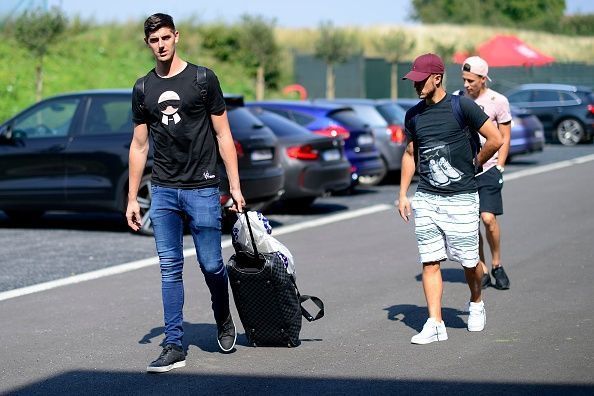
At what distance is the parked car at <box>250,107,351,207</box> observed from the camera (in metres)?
16.6

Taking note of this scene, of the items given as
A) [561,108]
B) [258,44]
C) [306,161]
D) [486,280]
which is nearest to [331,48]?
[258,44]

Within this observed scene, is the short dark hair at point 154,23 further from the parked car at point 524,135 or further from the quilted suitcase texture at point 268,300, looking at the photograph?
the parked car at point 524,135

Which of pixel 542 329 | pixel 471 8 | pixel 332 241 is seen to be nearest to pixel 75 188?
pixel 332 241

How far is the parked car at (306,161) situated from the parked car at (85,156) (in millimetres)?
1265

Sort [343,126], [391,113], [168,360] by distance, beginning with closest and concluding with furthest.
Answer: [168,360] < [343,126] < [391,113]

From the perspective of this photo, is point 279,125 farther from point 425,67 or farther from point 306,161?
point 425,67

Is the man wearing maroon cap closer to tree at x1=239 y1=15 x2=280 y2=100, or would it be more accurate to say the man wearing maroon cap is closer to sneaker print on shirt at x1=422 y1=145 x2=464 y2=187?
sneaker print on shirt at x1=422 y1=145 x2=464 y2=187

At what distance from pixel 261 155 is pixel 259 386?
8204 mm

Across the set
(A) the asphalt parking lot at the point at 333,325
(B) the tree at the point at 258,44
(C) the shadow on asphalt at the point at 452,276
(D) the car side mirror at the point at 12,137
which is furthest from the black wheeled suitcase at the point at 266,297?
(B) the tree at the point at 258,44

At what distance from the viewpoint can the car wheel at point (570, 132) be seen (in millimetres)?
35875

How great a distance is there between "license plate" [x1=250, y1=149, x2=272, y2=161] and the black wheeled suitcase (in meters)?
6.87

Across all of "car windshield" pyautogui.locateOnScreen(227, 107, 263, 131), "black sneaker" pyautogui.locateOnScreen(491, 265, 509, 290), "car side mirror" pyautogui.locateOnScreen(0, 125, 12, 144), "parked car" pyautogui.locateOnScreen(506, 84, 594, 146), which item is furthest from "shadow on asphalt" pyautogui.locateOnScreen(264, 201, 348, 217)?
"parked car" pyautogui.locateOnScreen(506, 84, 594, 146)

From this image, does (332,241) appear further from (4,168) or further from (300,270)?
(4,168)

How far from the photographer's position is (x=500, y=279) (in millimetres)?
10367
